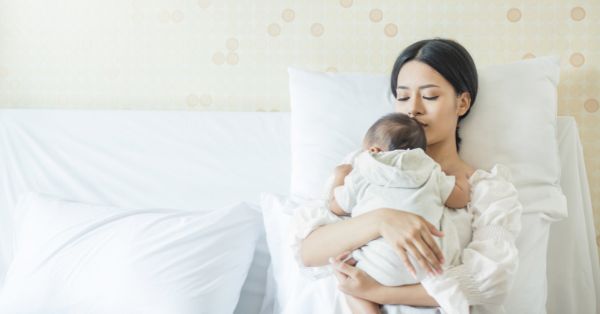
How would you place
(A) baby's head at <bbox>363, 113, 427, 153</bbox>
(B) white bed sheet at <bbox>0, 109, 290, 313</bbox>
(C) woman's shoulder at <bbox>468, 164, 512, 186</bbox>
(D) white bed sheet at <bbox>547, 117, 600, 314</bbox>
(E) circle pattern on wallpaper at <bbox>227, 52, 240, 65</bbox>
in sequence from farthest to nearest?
(E) circle pattern on wallpaper at <bbox>227, 52, 240, 65</bbox>
(B) white bed sheet at <bbox>0, 109, 290, 313</bbox>
(D) white bed sheet at <bbox>547, 117, 600, 314</bbox>
(C) woman's shoulder at <bbox>468, 164, 512, 186</bbox>
(A) baby's head at <bbox>363, 113, 427, 153</bbox>

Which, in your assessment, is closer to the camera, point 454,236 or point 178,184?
point 454,236

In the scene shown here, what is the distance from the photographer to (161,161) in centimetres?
193

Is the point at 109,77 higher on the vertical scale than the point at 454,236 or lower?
higher

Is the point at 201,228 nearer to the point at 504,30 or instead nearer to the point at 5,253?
the point at 5,253

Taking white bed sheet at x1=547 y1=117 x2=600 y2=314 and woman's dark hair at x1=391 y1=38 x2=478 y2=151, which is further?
white bed sheet at x1=547 y1=117 x2=600 y2=314

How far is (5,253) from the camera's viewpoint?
75.8 inches

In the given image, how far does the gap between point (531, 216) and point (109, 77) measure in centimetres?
139

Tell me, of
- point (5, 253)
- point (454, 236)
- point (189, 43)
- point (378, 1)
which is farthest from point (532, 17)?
point (5, 253)

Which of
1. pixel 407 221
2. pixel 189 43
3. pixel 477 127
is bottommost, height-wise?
pixel 407 221

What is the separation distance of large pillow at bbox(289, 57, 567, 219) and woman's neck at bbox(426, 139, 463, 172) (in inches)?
2.8

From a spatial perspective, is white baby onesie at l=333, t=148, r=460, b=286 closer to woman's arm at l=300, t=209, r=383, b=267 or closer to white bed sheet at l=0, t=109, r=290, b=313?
woman's arm at l=300, t=209, r=383, b=267

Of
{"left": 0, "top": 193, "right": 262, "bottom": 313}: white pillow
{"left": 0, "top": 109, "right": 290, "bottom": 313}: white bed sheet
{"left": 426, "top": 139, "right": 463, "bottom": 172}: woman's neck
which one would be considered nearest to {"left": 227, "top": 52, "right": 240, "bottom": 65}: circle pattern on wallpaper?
{"left": 0, "top": 109, "right": 290, "bottom": 313}: white bed sheet

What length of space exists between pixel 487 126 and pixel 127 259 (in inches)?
37.6

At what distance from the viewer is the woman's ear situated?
156 centimetres
